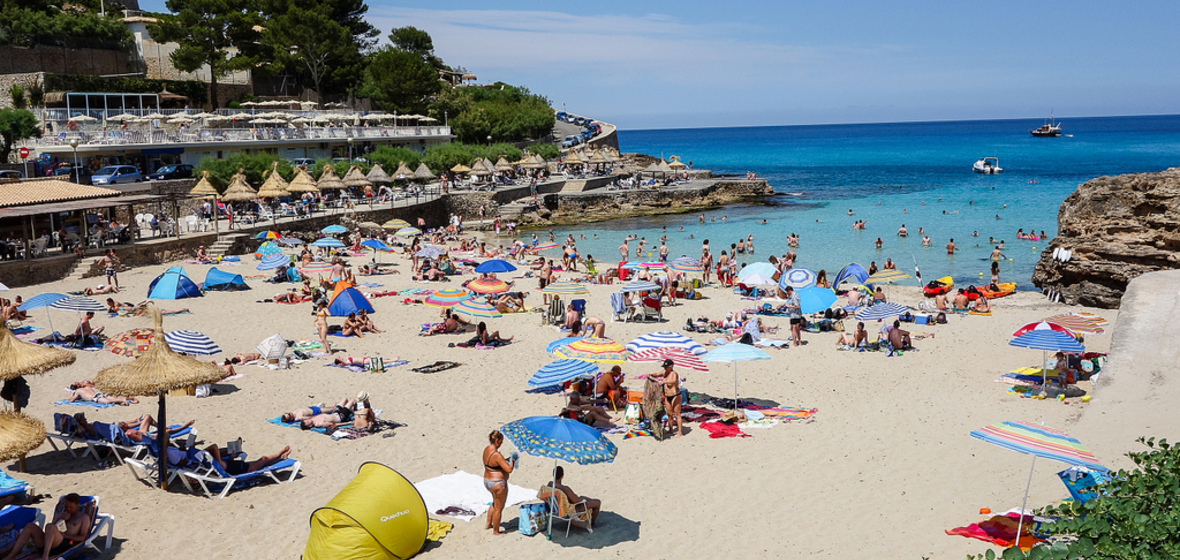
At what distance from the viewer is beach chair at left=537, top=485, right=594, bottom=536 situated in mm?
8172

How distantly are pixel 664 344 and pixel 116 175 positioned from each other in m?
28.1

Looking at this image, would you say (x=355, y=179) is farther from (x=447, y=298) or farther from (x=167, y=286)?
(x=447, y=298)

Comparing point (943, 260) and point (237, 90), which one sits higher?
point (237, 90)

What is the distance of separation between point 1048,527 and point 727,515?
332 cm

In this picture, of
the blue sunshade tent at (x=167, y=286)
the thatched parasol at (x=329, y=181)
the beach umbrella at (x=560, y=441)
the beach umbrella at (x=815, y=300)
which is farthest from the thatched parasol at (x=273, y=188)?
the beach umbrella at (x=560, y=441)

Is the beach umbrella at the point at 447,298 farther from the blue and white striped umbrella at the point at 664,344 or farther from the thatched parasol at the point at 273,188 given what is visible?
the thatched parasol at the point at 273,188

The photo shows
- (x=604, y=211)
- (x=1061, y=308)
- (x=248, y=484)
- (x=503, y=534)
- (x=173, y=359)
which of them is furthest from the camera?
(x=604, y=211)

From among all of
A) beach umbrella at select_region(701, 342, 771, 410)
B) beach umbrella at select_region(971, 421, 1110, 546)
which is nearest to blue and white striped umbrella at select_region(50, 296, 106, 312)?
beach umbrella at select_region(701, 342, 771, 410)

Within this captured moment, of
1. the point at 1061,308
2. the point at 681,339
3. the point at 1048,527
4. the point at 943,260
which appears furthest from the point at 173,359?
the point at 943,260

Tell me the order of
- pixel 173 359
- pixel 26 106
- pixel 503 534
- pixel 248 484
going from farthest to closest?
pixel 26 106, pixel 248 484, pixel 173 359, pixel 503 534

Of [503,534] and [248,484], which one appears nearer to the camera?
[503,534]

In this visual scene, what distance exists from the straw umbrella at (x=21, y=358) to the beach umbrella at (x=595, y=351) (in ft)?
19.4

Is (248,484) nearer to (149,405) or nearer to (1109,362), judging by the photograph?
(149,405)

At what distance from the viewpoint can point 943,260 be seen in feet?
101
